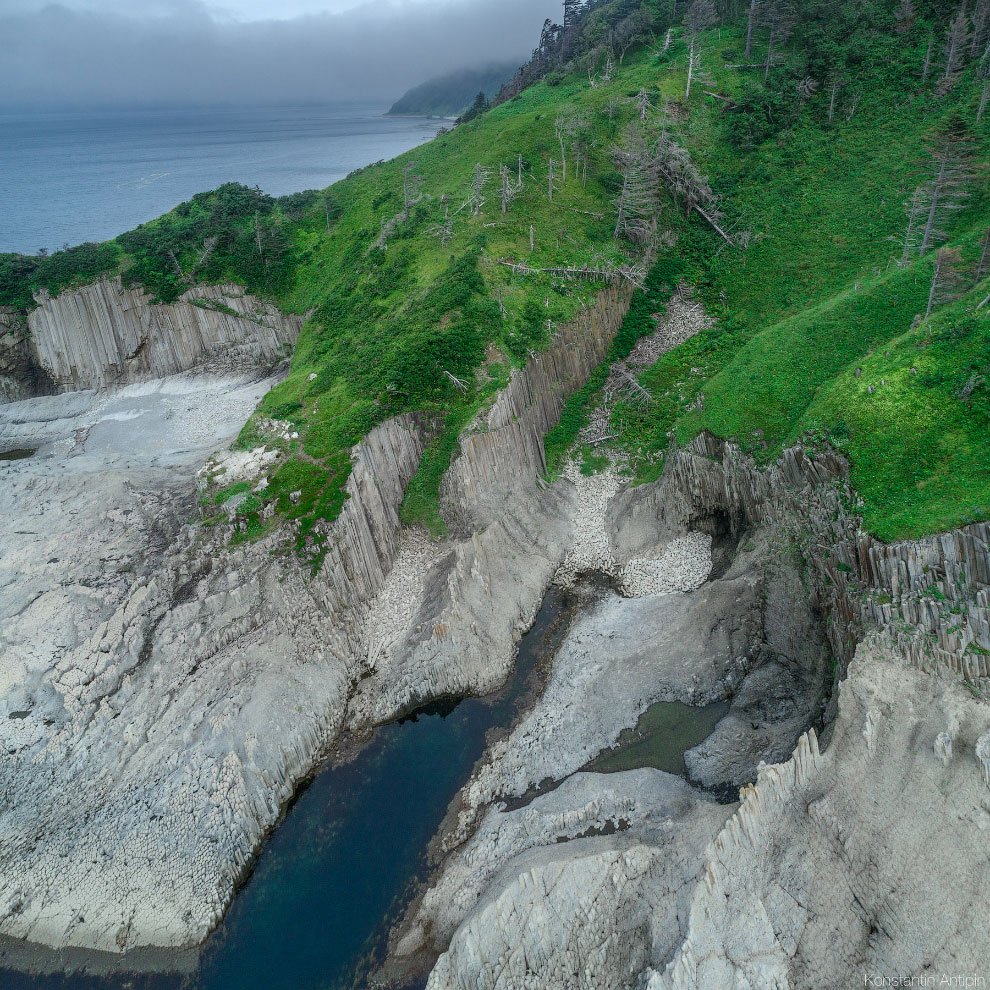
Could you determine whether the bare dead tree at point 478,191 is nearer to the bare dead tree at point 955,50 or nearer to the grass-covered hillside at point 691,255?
the grass-covered hillside at point 691,255

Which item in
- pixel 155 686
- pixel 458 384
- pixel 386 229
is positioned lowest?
pixel 155 686

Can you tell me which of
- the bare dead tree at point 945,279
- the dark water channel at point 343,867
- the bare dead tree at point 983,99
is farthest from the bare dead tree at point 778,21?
the dark water channel at point 343,867

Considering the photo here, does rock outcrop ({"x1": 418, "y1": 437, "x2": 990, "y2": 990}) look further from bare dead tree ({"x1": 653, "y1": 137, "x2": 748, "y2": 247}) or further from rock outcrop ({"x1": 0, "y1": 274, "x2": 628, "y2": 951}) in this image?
bare dead tree ({"x1": 653, "y1": 137, "x2": 748, "y2": 247})

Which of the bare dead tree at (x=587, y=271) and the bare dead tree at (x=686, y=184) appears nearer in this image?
the bare dead tree at (x=587, y=271)

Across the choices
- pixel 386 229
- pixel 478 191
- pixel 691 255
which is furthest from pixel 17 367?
pixel 691 255

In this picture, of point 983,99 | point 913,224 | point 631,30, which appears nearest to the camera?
point 913,224

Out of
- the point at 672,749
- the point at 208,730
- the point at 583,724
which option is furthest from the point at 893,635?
the point at 208,730

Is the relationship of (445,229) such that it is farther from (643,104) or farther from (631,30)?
(631,30)

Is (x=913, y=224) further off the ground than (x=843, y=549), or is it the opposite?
(x=913, y=224)
